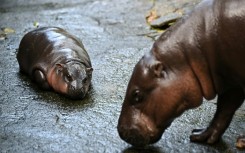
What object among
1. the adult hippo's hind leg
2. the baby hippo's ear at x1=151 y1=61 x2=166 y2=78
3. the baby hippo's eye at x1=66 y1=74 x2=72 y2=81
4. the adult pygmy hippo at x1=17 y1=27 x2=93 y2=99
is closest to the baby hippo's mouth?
the adult pygmy hippo at x1=17 y1=27 x2=93 y2=99

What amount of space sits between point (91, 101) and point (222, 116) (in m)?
1.55

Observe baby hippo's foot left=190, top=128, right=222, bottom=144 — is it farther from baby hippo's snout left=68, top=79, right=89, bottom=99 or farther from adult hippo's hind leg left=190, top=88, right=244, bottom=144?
baby hippo's snout left=68, top=79, right=89, bottom=99

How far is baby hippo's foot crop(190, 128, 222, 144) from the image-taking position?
3.65m

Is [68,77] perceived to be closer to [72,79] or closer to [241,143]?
[72,79]

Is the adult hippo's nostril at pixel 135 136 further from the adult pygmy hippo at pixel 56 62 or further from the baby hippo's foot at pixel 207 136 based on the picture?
the adult pygmy hippo at pixel 56 62

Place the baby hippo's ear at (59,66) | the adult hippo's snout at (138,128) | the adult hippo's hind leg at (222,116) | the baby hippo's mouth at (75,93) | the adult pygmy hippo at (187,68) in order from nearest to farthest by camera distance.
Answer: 1. the adult pygmy hippo at (187,68)
2. the adult hippo's snout at (138,128)
3. the adult hippo's hind leg at (222,116)
4. the baby hippo's mouth at (75,93)
5. the baby hippo's ear at (59,66)

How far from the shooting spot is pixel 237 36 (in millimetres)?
3088

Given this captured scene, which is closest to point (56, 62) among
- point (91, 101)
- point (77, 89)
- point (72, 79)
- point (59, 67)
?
point (59, 67)

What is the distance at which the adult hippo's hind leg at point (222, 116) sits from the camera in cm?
351

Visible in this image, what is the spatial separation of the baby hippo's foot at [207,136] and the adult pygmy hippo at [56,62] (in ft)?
4.66

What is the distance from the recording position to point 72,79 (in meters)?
4.86

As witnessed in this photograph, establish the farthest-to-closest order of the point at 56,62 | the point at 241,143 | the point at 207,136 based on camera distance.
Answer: the point at 56,62, the point at 207,136, the point at 241,143

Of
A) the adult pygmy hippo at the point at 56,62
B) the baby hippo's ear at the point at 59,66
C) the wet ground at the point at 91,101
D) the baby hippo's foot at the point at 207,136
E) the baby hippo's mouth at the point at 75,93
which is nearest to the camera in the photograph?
the baby hippo's foot at the point at 207,136

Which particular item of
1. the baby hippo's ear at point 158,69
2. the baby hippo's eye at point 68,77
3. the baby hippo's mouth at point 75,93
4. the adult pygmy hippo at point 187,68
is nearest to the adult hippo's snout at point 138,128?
the adult pygmy hippo at point 187,68
